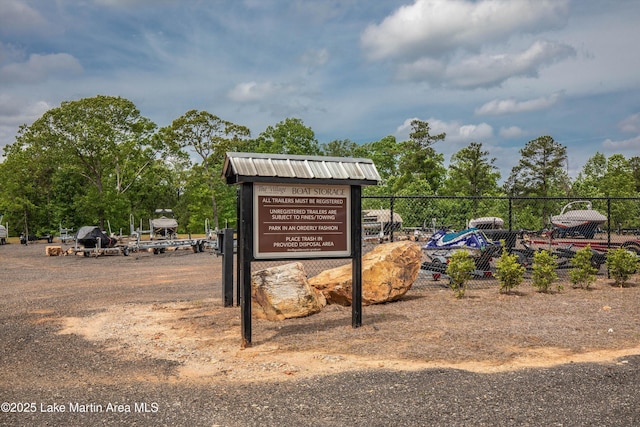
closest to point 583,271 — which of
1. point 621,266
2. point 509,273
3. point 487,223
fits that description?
point 621,266

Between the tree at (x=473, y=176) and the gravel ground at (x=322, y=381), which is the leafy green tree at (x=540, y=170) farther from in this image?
the gravel ground at (x=322, y=381)

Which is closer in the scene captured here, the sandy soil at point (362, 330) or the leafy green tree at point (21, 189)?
the sandy soil at point (362, 330)

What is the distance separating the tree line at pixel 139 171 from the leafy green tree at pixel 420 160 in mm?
105

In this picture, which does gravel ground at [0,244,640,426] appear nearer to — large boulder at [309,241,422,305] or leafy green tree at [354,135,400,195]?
large boulder at [309,241,422,305]

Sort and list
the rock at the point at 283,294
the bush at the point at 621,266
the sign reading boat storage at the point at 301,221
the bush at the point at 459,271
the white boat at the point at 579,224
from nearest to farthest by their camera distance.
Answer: the sign reading boat storage at the point at 301,221, the rock at the point at 283,294, the bush at the point at 459,271, the bush at the point at 621,266, the white boat at the point at 579,224

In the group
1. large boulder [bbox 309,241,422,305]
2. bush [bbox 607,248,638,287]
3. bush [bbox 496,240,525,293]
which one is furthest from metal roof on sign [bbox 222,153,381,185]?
bush [bbox 607,248,638,287]

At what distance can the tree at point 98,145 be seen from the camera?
143 feet

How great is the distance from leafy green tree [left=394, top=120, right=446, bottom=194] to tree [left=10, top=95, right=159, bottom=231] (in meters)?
A: 25.0

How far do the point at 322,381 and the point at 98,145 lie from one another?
43.2m

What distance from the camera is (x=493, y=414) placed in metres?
4.48

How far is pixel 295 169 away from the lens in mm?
7480

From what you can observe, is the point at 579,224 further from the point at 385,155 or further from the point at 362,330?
the point at 385,155

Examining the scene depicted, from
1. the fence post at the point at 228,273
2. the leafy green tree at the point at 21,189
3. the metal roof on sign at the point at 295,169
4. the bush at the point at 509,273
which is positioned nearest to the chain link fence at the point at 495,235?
the bush at the point at 509,273

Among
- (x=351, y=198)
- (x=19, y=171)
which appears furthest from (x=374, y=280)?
(x=19, y=171)
